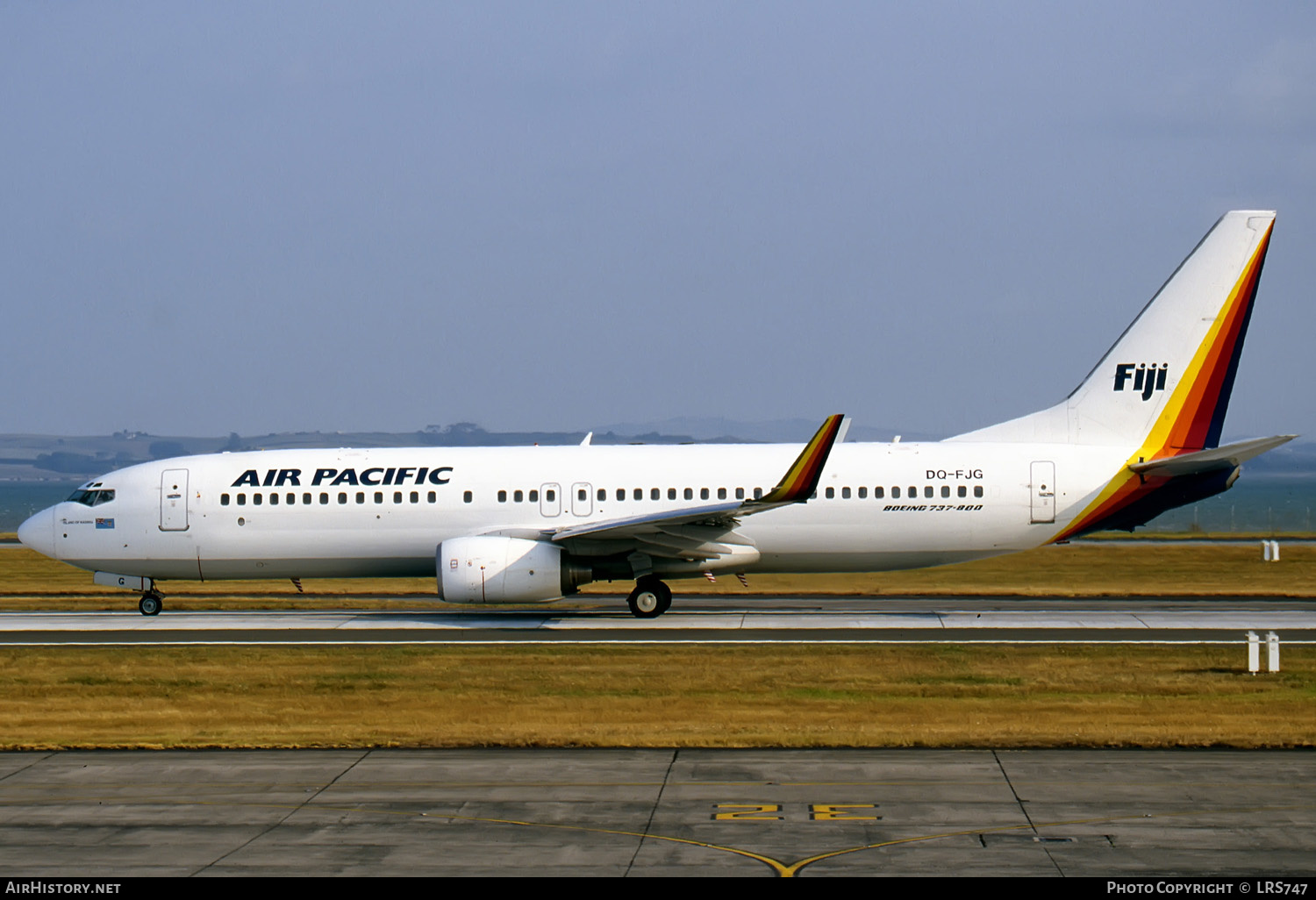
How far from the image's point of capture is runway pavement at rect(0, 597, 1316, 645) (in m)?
27.6

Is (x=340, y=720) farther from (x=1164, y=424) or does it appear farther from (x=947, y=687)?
(x=1164, y=424)

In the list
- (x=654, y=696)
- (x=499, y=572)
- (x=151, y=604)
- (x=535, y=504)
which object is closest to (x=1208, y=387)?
(x=535, y=504)

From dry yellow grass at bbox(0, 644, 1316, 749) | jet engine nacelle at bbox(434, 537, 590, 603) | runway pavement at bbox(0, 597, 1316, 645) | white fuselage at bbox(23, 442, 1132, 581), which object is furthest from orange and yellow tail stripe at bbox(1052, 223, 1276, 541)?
jet engine nacelle at bbox(434, 537, 590, 603)

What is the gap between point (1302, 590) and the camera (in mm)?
37844

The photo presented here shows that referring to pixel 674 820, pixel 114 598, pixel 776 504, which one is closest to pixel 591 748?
pixel 674 820

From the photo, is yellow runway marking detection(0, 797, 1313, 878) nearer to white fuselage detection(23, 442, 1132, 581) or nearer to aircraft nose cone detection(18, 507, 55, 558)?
white fuselage detection(23, 442, 1132, 581)

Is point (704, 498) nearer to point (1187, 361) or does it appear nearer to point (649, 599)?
point (649, 599)

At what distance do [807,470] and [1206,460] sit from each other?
8.70 m

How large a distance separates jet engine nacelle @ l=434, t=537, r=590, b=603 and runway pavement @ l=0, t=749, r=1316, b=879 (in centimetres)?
1381

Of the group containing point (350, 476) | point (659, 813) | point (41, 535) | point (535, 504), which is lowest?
point (659, 813)

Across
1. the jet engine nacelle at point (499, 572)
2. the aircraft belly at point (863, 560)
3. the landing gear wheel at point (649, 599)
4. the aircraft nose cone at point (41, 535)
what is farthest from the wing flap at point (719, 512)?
the aircraft nose cone at point (41, 535)

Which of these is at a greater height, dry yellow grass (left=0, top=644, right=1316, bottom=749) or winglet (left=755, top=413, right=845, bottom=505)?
winglet (left=755, top=413, right=845, bottom=505)

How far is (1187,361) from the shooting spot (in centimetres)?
3203

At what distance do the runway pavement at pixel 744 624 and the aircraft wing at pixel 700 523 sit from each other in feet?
5.41
